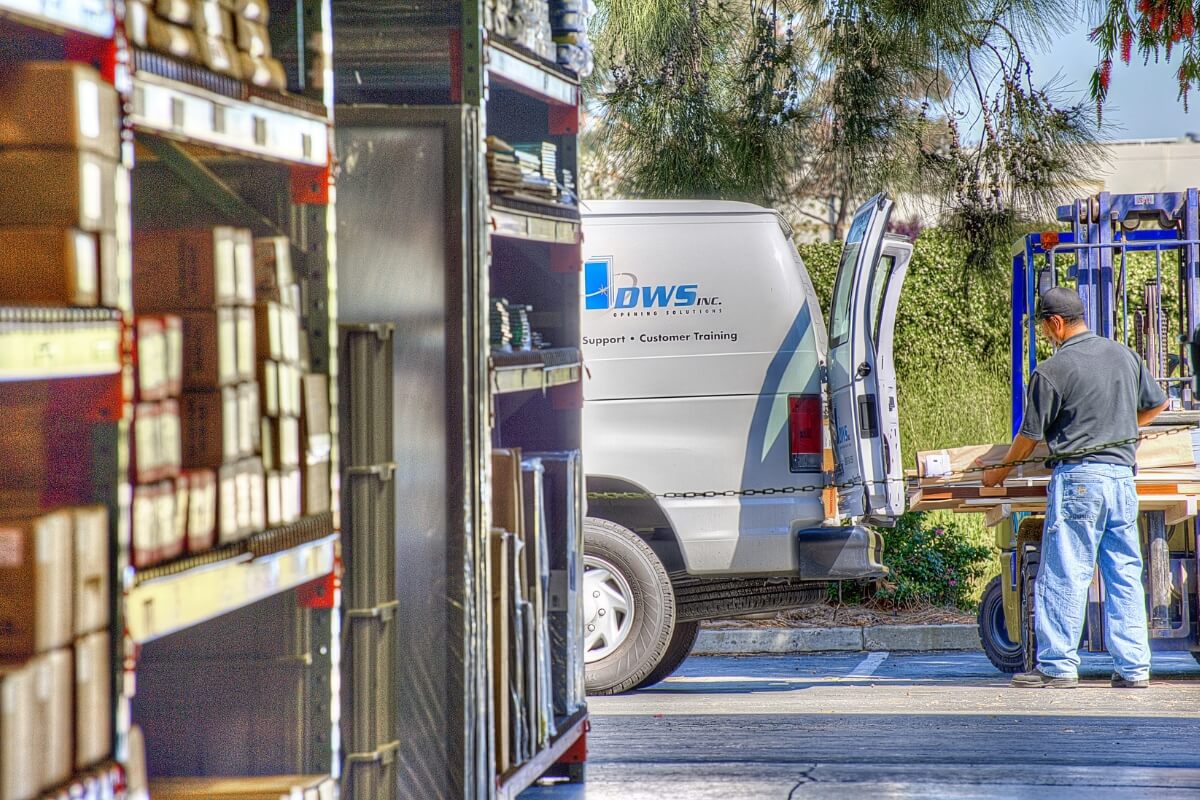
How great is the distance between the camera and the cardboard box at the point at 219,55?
312 cm

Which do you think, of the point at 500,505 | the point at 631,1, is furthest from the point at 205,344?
the point at 631,1

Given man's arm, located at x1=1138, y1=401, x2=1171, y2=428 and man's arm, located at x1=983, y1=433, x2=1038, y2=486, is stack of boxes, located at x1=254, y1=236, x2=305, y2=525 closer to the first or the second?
man's arm, located at x1=983, y1=433, x2=1038, y2=486

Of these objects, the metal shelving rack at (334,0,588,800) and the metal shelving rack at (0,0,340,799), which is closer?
the metal shelving rack at (0,0,340,799)

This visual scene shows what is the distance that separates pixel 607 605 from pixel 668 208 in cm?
211

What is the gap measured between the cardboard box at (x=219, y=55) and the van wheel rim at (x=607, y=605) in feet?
15.9

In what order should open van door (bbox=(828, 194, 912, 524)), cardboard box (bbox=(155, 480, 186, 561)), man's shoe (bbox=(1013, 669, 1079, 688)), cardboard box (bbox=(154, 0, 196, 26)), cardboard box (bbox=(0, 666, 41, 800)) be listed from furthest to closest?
man's shoe (bbox=(1013, 669, 1079, 688)) < open van door (bbox=(828, 194, 912, 524)) < cardboard box (bbox=(154, 0, 196, 26)) < cardboard box (bbox=(155, 480, 186, 561)) < cardboard box (bbox=(0, 666, 41, 800))

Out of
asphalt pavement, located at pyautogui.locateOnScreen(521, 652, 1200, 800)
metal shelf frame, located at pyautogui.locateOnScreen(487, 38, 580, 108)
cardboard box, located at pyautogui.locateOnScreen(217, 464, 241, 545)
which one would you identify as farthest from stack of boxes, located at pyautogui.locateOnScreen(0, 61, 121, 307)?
asphalt pavement, located at pyautogui.locateOnScreen(521, 652, 1200, 800)

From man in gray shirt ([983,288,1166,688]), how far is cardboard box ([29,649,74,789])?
6.06 meters

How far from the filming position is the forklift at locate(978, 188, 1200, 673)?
8.02m

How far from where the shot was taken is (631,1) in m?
9.60

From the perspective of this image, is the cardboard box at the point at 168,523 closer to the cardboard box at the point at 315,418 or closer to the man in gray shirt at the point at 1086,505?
the cardboard box at the point at 315,418

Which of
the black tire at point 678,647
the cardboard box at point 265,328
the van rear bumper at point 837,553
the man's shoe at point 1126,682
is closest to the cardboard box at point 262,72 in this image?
the cardboard box at point 265,328

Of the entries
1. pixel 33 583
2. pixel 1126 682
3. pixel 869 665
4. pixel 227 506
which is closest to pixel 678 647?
pixel 869 665

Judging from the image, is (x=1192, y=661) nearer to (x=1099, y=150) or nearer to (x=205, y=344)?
(x=1099, y=150)
